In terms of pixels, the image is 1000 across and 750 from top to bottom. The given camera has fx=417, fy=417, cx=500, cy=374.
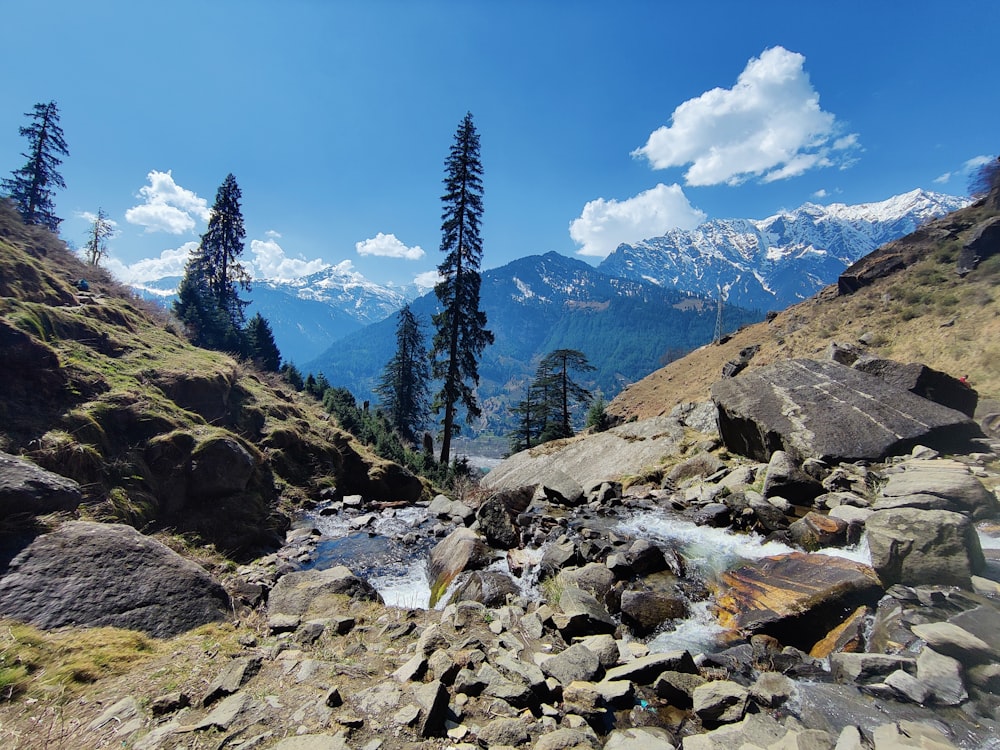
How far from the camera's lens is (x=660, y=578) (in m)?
7.54

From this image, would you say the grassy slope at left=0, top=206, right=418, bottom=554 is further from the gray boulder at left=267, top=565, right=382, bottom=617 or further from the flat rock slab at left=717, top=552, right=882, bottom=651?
the flat rock slab at left=717, top=552, right=882, bottom=651

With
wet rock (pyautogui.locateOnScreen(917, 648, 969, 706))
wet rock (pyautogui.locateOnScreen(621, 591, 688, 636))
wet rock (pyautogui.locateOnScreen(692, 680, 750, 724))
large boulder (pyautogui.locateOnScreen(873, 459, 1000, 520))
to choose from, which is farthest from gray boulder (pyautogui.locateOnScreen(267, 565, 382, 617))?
large boulder (pyautogui.locateOnScreen(873, 459, 1000, 520))

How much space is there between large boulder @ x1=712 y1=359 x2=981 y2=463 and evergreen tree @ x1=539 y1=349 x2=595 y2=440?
22559 mm

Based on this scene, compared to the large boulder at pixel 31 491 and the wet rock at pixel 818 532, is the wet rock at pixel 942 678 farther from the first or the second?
the large boulder at pixel 31 491

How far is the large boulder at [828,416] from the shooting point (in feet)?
34.4

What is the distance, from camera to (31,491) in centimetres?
614

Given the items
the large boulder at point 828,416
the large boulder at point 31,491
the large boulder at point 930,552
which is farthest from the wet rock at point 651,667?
the large boulder at point 828,416

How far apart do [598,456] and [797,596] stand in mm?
15027

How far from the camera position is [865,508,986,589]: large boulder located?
19.0 feet

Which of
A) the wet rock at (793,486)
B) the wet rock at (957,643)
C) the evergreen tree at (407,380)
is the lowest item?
the wet rock at (957,643)

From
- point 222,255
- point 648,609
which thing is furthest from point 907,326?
point 222,255

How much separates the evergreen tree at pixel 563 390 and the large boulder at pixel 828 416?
22.6 metres

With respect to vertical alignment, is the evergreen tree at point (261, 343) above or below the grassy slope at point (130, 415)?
above

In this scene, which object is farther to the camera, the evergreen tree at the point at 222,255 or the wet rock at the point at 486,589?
the evergreen tree at the point at 222,255
